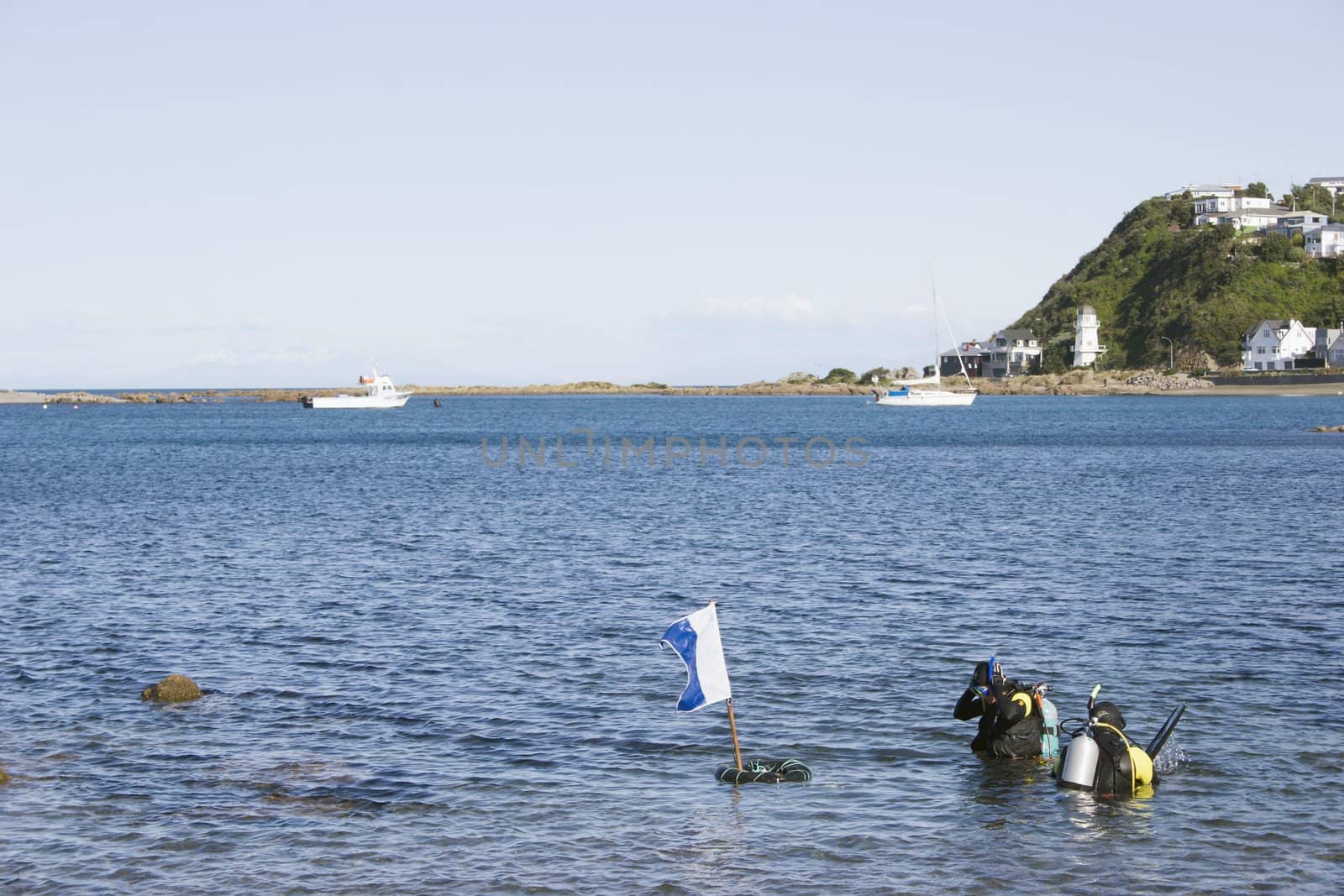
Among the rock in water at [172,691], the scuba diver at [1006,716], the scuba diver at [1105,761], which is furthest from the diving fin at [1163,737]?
the rock in water at [172,691]

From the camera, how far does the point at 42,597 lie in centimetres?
3800

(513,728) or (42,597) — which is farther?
(42,597)

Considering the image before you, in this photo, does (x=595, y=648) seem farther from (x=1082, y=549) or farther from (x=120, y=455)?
(x=120, y=455)

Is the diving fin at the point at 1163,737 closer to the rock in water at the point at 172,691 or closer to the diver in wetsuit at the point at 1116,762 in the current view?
the diver in wetsuit at the point at 1116,762

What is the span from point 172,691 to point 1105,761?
17.6m

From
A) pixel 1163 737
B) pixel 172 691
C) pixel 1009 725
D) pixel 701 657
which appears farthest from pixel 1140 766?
pixel 172 691

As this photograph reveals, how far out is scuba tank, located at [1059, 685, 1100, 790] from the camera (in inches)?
792

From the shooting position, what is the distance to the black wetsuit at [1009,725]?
21.5 meters

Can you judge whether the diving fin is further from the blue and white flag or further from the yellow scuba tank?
the blue and white flag

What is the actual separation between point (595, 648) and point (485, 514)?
3397 cm

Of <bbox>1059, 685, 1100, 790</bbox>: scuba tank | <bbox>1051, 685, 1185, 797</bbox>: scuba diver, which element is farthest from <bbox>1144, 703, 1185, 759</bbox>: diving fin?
<bbox>1059, 685, 1100, 790</bbox>: scuba tank

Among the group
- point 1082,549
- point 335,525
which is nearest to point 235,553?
point 335,525

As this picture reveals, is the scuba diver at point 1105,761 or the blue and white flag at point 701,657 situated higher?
the blue and white flag at point 701,657

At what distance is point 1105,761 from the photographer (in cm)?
2003
